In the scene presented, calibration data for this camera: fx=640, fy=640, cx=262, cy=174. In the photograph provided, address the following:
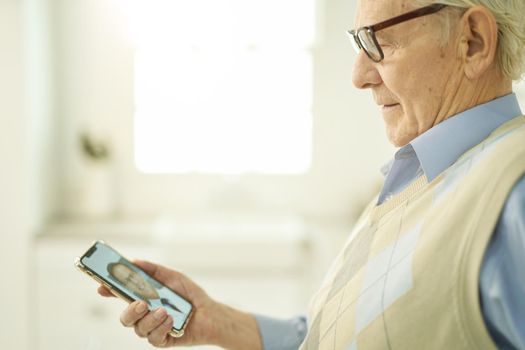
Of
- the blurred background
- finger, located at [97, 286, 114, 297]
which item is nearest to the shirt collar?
finger, located at [97, 286, 114, 297]

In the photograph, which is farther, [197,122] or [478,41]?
[197,122]

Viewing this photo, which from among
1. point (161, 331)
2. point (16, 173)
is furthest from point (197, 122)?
point (161, 331)

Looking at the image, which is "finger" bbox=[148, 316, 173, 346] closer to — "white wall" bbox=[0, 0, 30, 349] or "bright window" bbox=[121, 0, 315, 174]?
"white wall" bbox=[0, 0, 30, 349]

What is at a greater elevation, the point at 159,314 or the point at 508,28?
the point at 508,28

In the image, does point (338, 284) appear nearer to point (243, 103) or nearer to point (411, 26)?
point (411, 26)

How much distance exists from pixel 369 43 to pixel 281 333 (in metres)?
0.57

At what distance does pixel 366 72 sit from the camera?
3.01ft

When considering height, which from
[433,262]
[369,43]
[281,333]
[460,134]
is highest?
[369,43]

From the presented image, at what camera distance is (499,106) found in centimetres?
82

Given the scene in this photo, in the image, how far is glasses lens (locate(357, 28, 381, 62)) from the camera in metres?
0.87

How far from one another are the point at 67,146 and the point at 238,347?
Result: 2331mm

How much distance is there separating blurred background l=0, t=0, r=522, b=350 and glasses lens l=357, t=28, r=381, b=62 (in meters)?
2.00

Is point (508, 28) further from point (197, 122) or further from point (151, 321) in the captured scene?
point (197, 122)

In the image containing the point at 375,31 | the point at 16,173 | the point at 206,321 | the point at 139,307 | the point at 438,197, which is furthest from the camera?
the point at 16,173
